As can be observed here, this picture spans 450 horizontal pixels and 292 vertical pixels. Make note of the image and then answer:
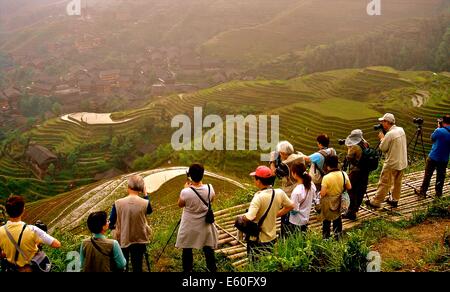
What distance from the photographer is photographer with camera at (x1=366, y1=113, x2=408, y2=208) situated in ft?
13.5

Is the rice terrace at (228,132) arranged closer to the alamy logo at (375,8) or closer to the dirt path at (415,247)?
the dirt path at (415,247)

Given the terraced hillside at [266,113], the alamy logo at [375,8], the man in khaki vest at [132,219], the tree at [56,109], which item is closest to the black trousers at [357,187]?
the man in khaki vest at [132,219]

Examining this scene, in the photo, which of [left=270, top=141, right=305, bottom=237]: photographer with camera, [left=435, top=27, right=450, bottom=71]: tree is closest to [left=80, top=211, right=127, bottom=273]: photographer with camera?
[left=270, top=141, right=305, bottom=237]: photographer with camera

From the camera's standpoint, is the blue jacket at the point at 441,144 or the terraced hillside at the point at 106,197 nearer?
the blue jacket at the point at 441,144

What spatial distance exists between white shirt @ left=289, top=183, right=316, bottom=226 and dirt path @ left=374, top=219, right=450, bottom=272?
27.1 inches

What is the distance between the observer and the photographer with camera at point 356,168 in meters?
3.91

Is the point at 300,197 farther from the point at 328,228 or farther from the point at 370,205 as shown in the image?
the point at 370,205

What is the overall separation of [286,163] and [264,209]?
2.39 feet

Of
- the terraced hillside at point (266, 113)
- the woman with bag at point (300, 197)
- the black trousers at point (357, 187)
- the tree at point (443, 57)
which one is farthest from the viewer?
the tree at point (443, 57)

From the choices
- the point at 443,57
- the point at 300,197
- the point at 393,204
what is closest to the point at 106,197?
the point at 393,204

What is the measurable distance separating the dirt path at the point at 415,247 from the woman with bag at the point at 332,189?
470 mm
